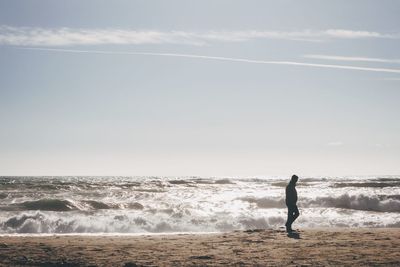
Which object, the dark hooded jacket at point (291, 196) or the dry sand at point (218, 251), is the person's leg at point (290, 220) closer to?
the dark hooded jacket at point (291, 196)

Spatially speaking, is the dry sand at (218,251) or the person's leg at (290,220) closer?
the dry sand at (218,251)

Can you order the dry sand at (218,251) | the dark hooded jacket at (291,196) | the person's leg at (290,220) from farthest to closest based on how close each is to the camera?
the dark hooded jacket at (291,196) < the person's leg at (290,220) < the dry sand at (218,251)

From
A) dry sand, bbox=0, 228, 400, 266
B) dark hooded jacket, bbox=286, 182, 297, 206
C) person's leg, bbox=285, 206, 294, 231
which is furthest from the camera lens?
dark hooded jacket, bbox=286, 182, 297, 206

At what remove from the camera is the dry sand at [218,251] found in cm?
838

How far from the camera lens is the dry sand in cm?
838

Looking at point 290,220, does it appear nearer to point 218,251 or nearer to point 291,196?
point 291,196

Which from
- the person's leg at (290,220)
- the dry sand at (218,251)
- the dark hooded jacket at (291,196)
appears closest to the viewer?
the dry sand at (218,251)

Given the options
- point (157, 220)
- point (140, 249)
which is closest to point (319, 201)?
point (157, 220)

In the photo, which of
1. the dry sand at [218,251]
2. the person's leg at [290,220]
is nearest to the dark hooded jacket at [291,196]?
the person's leg at [290,220]

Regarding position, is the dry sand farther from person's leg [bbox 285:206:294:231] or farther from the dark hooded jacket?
the dark hooded jacket

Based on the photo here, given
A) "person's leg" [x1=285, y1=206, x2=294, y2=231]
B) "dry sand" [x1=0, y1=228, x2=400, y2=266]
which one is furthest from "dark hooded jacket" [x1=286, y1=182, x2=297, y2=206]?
"dry sand" [x1=0, y1=228, x2=400, y2=266]

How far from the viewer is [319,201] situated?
104ft

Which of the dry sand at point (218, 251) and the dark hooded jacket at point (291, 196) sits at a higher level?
the dark hooded jacket at point (291, 196)

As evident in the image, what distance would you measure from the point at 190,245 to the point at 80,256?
9.48ft
